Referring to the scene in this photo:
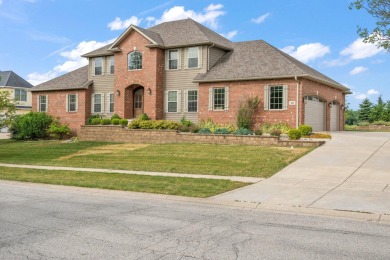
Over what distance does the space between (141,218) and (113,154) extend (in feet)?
47.6

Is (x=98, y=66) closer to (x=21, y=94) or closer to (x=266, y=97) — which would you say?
(x=266, y=97)

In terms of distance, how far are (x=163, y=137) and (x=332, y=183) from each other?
14491 millimetres

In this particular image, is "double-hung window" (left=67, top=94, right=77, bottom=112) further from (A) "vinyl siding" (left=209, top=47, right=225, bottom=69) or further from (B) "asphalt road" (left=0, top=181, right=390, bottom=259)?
(B) "asphalt road" (left=0, top=181, right=390, bottom=259)

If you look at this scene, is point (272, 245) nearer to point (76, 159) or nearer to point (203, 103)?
point (76, 159)

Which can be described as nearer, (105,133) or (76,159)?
(76,159)

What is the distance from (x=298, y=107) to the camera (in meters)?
25.8

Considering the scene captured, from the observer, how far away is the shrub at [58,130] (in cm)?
3355

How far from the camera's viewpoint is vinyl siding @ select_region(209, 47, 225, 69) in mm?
30094

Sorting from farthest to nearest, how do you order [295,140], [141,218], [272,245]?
[295,140], [141,218], [272,245]

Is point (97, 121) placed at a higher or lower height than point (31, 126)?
higher

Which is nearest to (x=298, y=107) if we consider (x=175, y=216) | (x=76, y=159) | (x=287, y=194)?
(x=76, y=159)

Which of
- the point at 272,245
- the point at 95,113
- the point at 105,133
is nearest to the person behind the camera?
the point at 272,245

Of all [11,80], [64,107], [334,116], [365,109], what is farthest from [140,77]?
[365,109]

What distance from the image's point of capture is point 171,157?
19.8 metres
